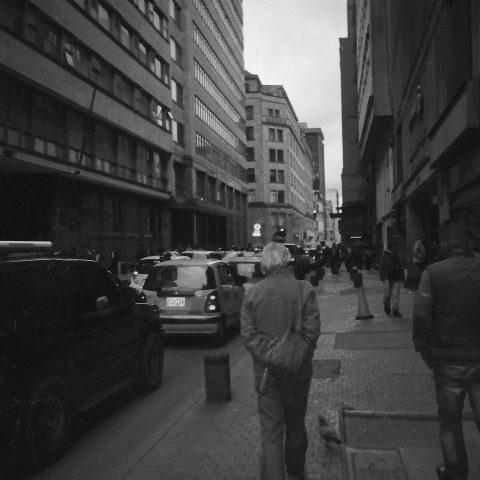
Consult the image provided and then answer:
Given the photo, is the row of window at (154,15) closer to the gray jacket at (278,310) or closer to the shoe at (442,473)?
the gray jacket at (278,310)

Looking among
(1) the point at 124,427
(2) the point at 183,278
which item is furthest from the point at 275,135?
(1) the point at 124,427

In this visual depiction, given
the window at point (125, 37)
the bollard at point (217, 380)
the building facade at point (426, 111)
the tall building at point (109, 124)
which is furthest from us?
the window at point (125, 37)

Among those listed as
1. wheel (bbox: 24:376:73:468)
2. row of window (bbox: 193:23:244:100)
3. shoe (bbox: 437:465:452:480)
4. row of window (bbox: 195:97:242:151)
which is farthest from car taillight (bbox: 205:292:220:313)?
row of window (bbox: 193:23:244:100)

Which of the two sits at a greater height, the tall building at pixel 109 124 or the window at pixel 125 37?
the window at pixel 125 37

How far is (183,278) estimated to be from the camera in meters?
11.3

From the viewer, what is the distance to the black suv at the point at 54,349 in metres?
4.77

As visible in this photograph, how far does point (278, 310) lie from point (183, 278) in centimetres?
739

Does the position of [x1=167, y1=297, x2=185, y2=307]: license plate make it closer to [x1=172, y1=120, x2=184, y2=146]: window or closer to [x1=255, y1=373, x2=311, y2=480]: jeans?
[x1=255, y1=373, x2=311, y2=480]: jeans

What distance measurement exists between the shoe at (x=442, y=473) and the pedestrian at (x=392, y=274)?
983 centimetres

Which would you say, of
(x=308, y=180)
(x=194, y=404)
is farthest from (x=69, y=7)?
(x=308, y=180)

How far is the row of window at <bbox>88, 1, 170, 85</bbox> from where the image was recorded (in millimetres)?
32156

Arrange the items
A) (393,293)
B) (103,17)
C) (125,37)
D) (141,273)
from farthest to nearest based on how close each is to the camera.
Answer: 1. (125,37)
2. (103,17)
3. (141,273)
4. (393,293)

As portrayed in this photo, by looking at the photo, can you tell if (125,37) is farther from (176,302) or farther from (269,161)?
(269,161)

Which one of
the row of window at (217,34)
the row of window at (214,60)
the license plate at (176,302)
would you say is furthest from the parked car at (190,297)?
the row of window at (217,34)
